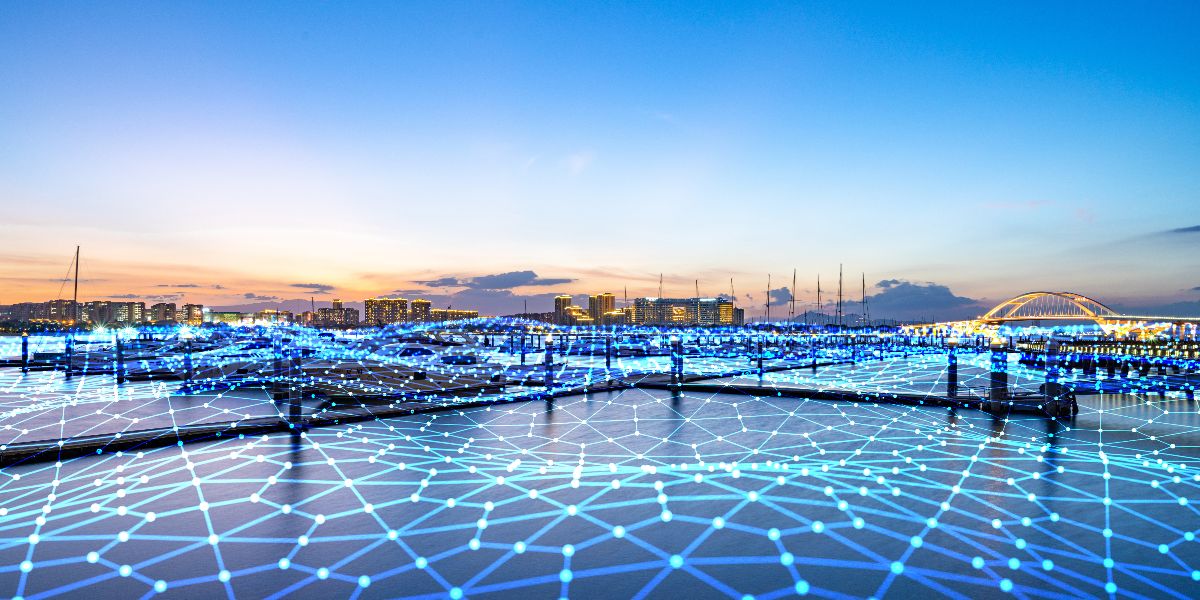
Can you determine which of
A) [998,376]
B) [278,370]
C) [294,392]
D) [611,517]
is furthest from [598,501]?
[998,376]

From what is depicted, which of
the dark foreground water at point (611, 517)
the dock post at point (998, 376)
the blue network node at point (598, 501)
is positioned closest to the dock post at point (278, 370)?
the blue network node at point (598, 501)

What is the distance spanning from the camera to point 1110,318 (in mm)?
89062

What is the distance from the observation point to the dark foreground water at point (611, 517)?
4.01 m

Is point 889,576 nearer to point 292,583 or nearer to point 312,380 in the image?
point 292,583

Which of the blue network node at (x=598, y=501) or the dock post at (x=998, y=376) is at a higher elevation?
the dock post at (x=998, y=376)

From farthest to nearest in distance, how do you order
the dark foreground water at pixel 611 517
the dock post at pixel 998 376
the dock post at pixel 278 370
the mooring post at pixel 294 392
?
the dock post at pixel 998 376 < the dock post at pixel 278 370 < the mooring post at pixel 294 392 < the dark foreground water at pixel 611 517

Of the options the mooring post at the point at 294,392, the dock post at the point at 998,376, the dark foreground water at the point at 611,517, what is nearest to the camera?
the dark foreground water at the point at 611,517

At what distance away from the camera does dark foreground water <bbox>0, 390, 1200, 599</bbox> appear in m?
4.01

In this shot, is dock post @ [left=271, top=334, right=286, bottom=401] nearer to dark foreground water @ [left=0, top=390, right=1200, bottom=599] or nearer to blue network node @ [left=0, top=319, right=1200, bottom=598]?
blue network node @ [left=0, top=319, right=1200, bottom=598]

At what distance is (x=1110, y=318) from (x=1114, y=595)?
107 meters

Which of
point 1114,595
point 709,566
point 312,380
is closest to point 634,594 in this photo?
point 709,566

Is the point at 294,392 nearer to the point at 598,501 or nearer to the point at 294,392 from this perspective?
the point at 294,392

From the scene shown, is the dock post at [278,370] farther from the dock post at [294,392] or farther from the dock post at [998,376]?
the dock post at [998,376]

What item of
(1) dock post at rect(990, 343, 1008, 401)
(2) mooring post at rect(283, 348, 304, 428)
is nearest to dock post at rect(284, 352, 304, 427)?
(2) mooring post at rect(283, 348, 304, 428)
